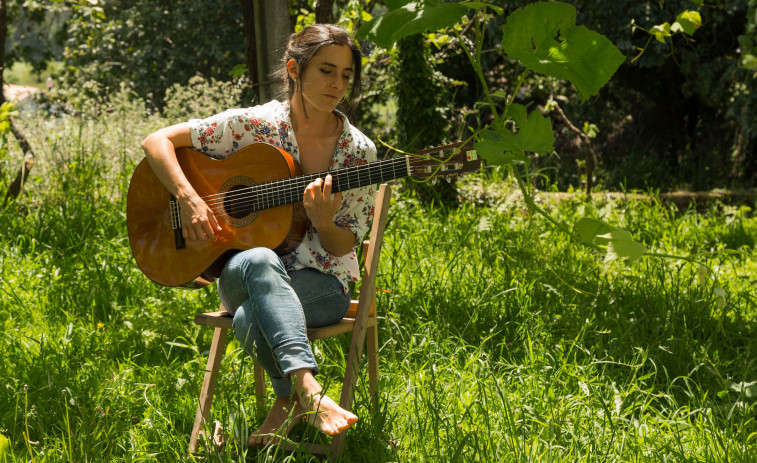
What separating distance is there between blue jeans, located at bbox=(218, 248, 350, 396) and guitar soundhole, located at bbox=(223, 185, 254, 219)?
21 centimetres

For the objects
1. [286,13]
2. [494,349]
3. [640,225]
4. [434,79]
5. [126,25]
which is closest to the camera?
[494,349]

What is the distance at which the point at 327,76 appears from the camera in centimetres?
272

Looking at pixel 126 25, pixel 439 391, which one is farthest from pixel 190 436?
pixel 126 25

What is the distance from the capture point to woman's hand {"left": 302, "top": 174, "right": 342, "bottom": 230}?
2.48 metres

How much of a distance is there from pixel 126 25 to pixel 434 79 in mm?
9496

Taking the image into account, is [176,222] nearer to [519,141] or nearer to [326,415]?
[326,415]

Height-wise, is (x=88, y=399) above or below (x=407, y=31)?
below

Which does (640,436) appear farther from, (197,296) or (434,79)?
(434,79)

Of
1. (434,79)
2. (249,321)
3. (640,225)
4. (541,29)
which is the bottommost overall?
(640,225)

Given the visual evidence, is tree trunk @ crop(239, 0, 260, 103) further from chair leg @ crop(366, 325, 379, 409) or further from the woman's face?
chair leg @ crop(366, 325, 379, 409)

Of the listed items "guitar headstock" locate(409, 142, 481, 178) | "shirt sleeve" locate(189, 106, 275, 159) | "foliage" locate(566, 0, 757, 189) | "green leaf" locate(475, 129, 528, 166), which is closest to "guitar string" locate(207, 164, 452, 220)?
"shirt sleeve" locate(189, 106, 275, 159)

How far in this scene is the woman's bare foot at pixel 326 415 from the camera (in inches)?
88.1

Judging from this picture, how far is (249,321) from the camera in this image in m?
2.45

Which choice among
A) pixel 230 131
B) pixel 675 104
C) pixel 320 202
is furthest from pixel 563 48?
pixel 675 104
